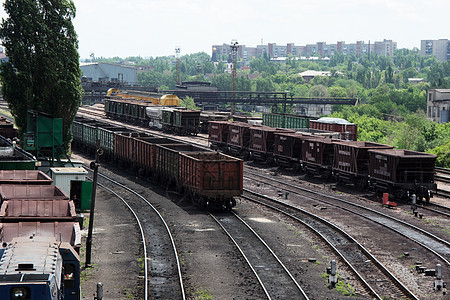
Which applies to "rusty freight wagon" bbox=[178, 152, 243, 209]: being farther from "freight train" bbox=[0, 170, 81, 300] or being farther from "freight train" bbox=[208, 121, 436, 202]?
"freight train" bbox=[208, 121, 436, 202]

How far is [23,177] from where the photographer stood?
26.9 m

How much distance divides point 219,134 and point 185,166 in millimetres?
26478

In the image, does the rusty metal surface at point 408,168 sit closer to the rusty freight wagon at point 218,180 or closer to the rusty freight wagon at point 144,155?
the rusty freight wagon at point 218,180

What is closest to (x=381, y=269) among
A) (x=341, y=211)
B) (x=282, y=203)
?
(x=341, y=211)

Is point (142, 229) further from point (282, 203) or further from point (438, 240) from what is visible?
point (438, 240)

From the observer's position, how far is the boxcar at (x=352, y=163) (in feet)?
131

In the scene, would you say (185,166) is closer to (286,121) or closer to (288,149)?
(288,149)

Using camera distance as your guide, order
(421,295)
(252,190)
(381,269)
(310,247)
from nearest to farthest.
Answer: (421,295) → (381,269) → (310,247) → (252,190)

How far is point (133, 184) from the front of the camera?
4181cm

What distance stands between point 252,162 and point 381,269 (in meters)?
33.5

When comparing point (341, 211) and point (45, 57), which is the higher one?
point (45, 57)

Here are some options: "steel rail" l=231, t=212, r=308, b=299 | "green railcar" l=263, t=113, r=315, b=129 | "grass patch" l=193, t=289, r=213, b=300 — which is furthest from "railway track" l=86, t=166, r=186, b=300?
"green railcar" l=263, t=113, r=315, b=129

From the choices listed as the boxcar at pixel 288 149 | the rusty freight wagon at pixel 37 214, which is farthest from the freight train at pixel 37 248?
the boxcar at pixel 288 149

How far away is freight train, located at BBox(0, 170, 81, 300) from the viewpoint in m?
12.8
